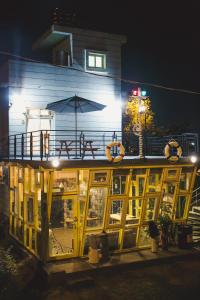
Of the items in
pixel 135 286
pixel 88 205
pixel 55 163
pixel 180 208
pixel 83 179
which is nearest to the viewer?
pixel 135 286

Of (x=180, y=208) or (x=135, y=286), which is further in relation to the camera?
(x=180, y=208)

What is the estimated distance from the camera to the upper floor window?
1845cm

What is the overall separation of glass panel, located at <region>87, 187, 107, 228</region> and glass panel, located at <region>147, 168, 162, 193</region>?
1.78 meters

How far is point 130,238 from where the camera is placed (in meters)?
13.7

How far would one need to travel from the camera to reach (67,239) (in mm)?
14000

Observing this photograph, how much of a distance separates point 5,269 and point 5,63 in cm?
Answer: 1031

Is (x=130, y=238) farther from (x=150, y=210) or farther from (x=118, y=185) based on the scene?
(x=118, y=185)

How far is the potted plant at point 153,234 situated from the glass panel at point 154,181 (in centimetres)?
138

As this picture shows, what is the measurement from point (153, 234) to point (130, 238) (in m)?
1.05

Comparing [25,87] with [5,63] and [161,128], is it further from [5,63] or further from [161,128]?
[161,128]

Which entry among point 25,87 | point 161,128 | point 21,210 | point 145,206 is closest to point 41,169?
point 21,210

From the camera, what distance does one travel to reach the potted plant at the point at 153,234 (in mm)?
13016

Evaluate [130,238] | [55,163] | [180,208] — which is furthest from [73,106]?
[180,208]

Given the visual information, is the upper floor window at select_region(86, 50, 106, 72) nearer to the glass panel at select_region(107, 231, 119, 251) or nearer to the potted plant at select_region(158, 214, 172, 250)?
the potted plant at select_region(158, 214, 172, 250)
